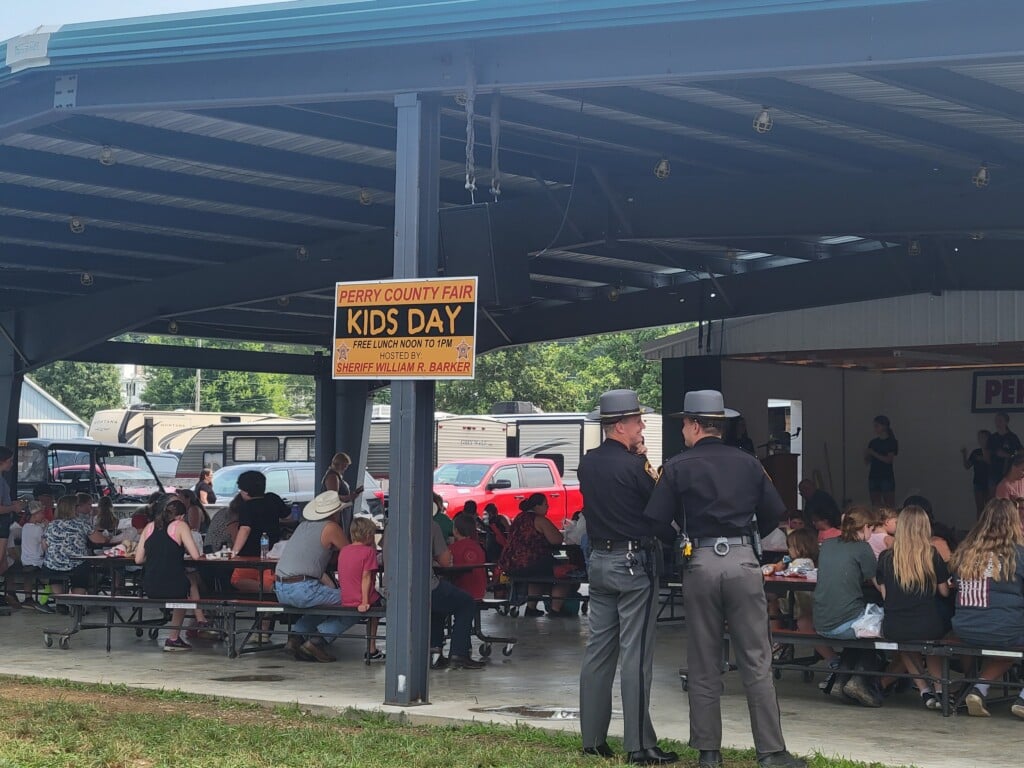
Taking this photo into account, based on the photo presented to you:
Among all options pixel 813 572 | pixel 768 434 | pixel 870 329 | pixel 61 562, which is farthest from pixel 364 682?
pixel 768 434

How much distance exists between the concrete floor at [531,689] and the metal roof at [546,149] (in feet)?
9.47

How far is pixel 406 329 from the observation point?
8727mm

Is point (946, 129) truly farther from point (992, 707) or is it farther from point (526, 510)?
point (526, 510)

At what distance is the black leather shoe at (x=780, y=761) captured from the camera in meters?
6.72

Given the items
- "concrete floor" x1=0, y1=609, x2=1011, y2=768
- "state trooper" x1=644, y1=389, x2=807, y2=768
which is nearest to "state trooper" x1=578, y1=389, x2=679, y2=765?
"state trooper" x1=644, y1=389, x2=807, y2=768

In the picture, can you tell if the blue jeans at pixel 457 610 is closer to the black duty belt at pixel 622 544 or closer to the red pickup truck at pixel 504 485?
the black duty belt at pixel 622 544

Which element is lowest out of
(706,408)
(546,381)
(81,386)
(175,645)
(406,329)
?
(175,645)

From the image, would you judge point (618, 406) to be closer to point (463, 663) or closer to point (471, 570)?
point (463, 663)

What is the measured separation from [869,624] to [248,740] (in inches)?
152

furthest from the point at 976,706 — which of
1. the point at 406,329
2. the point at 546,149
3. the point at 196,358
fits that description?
the point at 196,358

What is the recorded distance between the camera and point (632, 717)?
7016mm

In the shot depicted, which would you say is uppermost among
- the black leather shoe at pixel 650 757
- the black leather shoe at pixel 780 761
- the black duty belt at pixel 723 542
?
the black duty belt at pixel 723 542

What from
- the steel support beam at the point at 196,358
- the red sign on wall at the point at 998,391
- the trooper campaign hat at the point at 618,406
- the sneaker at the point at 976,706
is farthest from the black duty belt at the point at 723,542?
the steel support beam at the point at 196,358

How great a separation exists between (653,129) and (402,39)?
311cm
